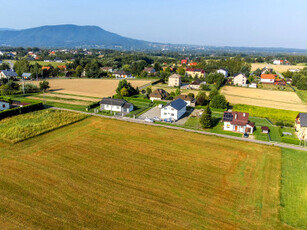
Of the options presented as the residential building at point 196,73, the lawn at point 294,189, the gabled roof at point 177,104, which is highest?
the residential building at point 196,73

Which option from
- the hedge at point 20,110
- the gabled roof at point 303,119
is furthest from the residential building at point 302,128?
the hedge at point 20,110

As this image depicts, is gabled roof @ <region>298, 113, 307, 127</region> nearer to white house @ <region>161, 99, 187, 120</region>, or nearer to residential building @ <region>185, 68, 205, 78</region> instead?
white house @ <region>161, 99, 187, 120</region>

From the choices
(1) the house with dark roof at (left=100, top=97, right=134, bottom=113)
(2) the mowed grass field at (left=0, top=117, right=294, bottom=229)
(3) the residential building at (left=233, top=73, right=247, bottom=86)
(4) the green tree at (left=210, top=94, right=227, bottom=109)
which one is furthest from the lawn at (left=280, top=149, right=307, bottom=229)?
(3) the residential building at (left=233, top=73, right=247, bottom=86)

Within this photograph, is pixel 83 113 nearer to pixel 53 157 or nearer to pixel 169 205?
pixel 53 157

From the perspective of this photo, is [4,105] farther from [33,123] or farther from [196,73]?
[196,73]

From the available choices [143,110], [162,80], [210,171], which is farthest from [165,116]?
[162,80]

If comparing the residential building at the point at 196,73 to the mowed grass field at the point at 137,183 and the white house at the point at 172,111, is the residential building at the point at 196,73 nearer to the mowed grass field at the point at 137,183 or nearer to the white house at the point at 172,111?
the white house at the point at 172,111
